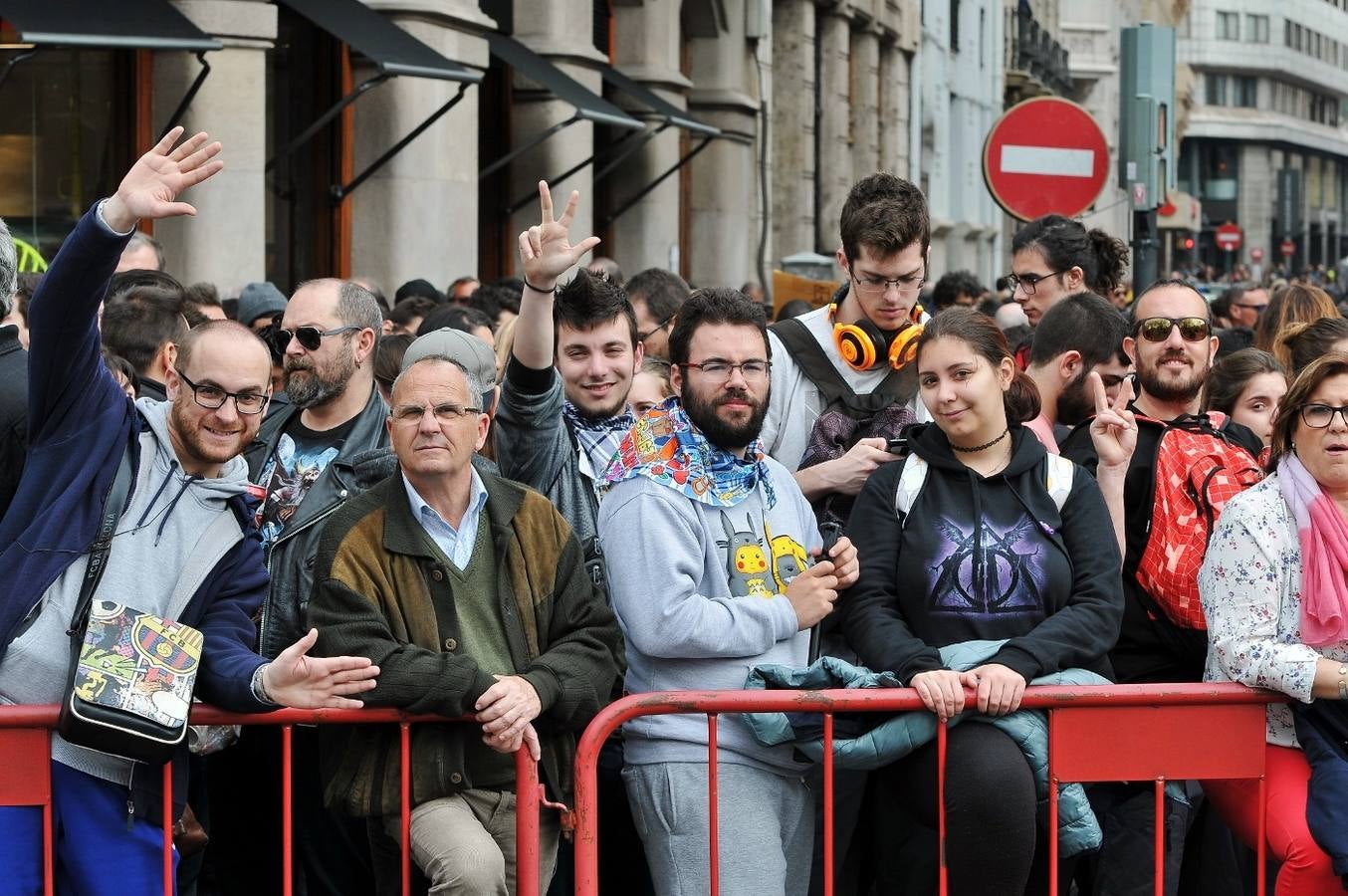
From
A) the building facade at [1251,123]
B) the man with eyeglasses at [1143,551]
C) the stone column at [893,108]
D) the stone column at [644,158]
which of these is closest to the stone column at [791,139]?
the stone column at [893,108]

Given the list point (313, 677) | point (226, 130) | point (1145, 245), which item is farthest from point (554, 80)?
point (313, 677)

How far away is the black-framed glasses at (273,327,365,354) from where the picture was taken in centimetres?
575

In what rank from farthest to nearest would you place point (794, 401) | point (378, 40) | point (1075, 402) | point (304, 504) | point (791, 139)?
point (791, 139) → point (378, 40) → point (1075, 402) → point (794, 401) → point (304, 504)

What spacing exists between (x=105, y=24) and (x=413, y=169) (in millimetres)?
4186

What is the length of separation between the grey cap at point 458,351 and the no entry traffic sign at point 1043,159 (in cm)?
623

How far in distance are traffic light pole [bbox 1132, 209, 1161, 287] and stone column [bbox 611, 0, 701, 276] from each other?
26.7ft

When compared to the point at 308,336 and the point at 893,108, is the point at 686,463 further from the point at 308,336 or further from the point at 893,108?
the point at 893,108

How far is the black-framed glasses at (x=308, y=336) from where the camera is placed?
5746 mm

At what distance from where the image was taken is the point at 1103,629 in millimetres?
5086

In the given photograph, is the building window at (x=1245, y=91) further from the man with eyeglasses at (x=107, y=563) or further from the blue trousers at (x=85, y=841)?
the blue trousers at (x=85, y=841)

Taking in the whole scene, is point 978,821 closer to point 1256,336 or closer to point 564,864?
point 564,864

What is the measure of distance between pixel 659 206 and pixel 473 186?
4.99 meters

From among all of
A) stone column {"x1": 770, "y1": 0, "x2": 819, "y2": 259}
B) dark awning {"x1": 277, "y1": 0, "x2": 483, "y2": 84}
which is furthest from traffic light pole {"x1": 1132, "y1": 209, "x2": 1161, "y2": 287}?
stone column {"x1": 770, "y1": 0, "x2": 819, "y2": 259}

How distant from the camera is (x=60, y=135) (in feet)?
42.2
